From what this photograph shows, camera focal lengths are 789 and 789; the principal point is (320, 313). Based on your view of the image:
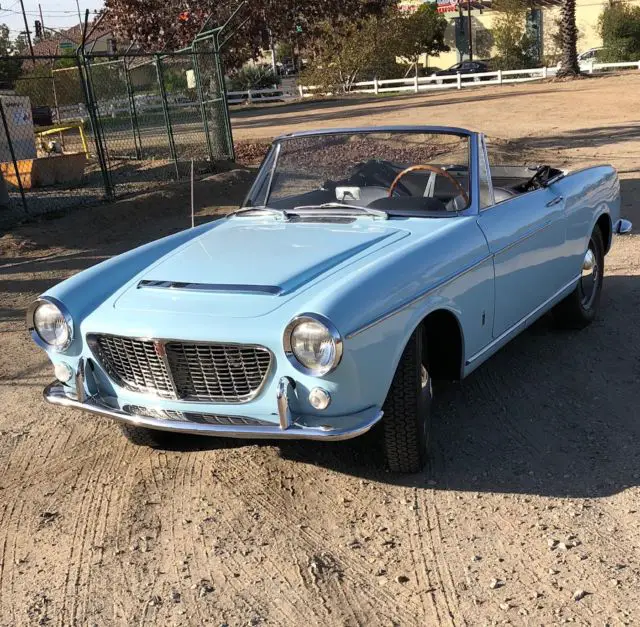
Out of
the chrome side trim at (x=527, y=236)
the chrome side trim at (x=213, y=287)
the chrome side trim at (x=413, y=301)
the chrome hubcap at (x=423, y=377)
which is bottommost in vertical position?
the chrome hubcap at (x=423, y=377)

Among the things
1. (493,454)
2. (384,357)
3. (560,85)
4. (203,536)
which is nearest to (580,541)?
(493,454)

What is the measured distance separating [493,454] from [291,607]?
141 cm

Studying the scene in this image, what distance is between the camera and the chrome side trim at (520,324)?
155 inches

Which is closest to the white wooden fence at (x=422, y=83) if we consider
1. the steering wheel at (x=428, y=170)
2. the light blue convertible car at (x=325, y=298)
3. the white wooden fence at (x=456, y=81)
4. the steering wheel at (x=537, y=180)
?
the white wooden fence at (x=456, y=81)

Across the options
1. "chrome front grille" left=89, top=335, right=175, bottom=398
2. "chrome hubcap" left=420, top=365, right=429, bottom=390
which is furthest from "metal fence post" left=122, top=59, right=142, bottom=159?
"chrome hubcap" left=420, top=365, right=429, bottom=390

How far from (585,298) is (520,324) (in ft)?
4.05

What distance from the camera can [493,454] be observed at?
3.75 meters

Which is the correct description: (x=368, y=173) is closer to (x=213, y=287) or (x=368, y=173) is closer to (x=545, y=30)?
(x=213, y=287)

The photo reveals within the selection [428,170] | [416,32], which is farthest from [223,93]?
[416,32]

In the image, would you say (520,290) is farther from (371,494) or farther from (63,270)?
(63,270)

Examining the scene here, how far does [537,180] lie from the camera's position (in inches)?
194

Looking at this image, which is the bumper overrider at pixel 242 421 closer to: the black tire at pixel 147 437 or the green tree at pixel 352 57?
the black tire at pixel 147 437

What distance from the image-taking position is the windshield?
428 centimetres

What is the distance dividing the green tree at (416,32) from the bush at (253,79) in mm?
6552
